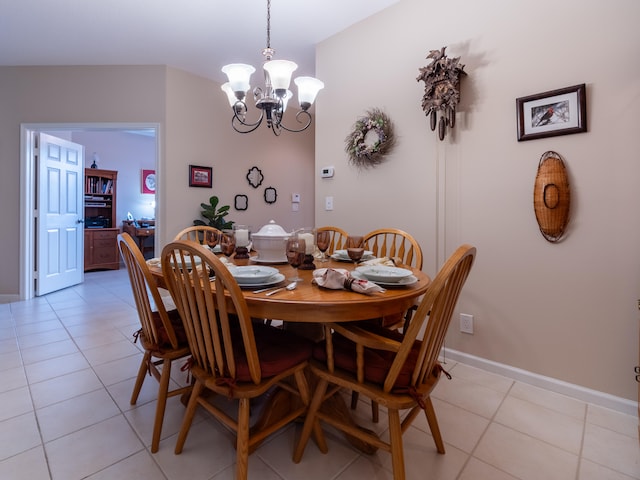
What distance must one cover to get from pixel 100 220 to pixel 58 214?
174 centimetres

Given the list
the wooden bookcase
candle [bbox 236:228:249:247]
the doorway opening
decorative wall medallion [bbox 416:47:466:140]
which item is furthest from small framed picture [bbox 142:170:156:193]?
decorative wall medallion [bbox 416:47:466:140]

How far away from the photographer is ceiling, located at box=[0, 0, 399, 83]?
2549mm

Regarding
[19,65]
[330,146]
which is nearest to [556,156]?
[330,146]

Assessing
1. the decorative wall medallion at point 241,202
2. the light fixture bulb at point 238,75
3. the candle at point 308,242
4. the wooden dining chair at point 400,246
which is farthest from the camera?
the decorative wall medallion at point 241,202

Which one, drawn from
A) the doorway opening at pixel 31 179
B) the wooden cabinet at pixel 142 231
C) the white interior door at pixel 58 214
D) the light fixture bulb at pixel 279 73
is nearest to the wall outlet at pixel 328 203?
the light fixture bulb at pixel 279 73

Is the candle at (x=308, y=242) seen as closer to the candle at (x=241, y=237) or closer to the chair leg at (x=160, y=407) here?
the candle at (x=241, y=237)

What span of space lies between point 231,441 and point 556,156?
7.26 feet

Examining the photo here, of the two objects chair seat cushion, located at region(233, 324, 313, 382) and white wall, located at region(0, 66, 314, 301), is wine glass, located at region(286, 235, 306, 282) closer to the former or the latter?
chair seat cushion, located at region(233, 324, 313, 382)

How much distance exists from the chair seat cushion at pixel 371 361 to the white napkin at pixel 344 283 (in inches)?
9.8

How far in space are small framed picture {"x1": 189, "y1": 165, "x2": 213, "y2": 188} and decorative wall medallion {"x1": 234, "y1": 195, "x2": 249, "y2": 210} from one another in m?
0.40

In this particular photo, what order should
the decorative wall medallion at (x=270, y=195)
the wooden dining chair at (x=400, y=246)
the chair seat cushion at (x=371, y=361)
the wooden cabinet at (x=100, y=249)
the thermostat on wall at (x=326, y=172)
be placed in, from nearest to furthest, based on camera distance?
the chair seat cushion at (x=371, y=361) < the wooden dining chair at (x=400, y=246) < the thermostat on wall at (x=326, y=172) < the decorative wall medallion at (x=270, y=195) < the wooden cabinet at (x=100, y=249)

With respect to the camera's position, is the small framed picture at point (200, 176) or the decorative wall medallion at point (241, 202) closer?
the small framed picture at point (200, 176)

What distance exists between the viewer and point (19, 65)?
357 centimetres

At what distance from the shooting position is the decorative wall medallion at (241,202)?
4234 millimetres
